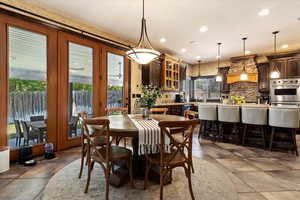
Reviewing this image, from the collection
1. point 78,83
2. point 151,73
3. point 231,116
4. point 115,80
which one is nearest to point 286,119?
point 231,116

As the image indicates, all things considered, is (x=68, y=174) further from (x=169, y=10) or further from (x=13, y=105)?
(x=169, y=10)

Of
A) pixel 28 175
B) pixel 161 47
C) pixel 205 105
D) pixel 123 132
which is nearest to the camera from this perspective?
pixel 123 132

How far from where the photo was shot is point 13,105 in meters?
2.72

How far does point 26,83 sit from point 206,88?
7.07 metres

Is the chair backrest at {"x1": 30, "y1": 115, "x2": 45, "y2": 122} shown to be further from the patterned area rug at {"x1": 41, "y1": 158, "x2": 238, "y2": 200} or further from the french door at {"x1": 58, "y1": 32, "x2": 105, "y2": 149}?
the patterned area rug at {"x1": 41, "y1": 158, "x2": 238, "y2": 200}

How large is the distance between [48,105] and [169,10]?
2.98 metres

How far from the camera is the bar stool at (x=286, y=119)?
124 inches

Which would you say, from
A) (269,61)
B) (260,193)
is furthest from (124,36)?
(269,61)

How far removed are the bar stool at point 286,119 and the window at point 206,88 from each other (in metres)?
4.16

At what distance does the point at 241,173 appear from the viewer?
7.97 ft

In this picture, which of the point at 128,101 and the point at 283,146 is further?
the point at 128,101

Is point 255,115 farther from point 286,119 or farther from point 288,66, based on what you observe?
point 288,66

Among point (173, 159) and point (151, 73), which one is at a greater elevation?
point (151, 73)

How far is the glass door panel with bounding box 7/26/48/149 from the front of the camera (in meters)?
2.71
